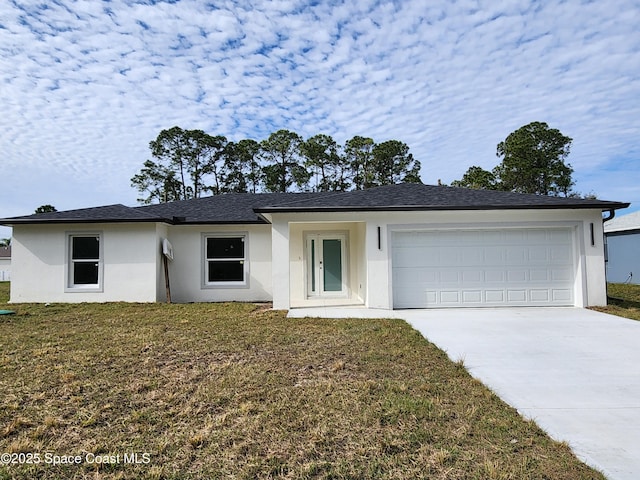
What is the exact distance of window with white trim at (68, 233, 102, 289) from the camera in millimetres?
12078

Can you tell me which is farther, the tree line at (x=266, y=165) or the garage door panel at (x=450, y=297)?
the tree line at (x=266, y=165)

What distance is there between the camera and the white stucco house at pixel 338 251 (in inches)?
400

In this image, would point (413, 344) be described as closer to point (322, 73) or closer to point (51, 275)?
point (322, 73)

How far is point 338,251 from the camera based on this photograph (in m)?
13.1

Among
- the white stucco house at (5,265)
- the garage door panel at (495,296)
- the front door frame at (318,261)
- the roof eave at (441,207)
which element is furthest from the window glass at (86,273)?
the white stucco house at (5,265)

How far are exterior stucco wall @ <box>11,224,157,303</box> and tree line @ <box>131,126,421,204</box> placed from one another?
19228 millimetres

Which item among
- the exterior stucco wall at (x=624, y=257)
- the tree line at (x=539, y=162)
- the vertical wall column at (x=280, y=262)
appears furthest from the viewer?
the tree line at (x=539, y=162)

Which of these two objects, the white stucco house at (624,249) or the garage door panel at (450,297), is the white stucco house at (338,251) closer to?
the garage door panel at (450,297)

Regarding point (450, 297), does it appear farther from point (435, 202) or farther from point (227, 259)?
point (227, 259)

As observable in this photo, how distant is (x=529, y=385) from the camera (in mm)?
4445

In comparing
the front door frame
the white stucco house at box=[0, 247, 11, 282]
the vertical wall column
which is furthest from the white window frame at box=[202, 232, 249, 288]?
the white stucco house at box=[0, 247, 11, 282]

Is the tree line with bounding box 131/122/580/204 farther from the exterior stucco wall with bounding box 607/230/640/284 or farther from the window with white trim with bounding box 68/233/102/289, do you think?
the window with white trim with bounding box 68/233/102/289

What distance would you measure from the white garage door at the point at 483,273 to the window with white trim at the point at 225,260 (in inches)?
206

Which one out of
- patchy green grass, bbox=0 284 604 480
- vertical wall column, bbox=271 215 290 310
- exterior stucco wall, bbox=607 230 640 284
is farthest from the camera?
exterior stucco wall, bbox=607 230 640 284
